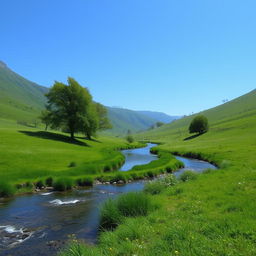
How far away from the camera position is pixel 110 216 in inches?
569

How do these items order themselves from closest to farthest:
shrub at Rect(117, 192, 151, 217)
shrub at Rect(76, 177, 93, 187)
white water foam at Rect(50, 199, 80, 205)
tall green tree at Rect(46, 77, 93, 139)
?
shrub at Rect(117, 192, 151, 217)
white water foam at Rect(50, 199, 80, 205)
shrub at Rect(76, 177, 93, 187)
tall green tree at Rect(46, 77, 93, 139)

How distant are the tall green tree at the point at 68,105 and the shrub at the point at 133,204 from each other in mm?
52974

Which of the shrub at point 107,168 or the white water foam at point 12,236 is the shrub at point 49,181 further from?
the white water foam at point 12,236

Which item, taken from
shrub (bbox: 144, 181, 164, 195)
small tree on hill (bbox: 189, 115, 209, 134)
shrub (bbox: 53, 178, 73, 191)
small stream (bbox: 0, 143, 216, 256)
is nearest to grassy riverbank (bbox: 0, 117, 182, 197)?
shrub (bbox: 53, 178, 73, 191)

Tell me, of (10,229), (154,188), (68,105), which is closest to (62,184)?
(154,188)

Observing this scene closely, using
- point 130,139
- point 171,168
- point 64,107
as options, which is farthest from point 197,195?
point 130,139

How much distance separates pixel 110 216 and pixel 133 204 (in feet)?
5.11

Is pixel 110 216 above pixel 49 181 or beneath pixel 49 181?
above

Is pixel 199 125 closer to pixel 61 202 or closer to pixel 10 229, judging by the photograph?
pixel 61 202

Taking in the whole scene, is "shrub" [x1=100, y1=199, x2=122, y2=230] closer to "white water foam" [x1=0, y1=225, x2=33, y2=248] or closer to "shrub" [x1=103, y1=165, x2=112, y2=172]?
"white water foam" [x1=0, y1=225, x2=33, y2=248]

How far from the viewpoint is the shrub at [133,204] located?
1452cm

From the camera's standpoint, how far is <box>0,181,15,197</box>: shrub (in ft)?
→ 74.4

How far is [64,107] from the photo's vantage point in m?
67.4

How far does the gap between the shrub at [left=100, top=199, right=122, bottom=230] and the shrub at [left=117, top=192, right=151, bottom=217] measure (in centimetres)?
38
